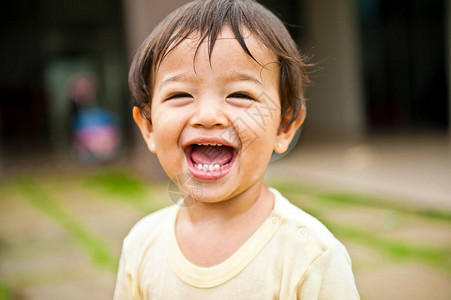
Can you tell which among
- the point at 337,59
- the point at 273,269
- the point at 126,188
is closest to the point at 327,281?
the point at 273,269

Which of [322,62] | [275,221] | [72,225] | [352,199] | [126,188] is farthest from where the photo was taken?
[322,62]

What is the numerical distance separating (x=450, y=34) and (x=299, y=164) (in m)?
3.34

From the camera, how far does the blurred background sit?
3.31m

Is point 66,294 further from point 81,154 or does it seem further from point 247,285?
point 81,154

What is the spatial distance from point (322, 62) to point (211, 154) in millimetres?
7707

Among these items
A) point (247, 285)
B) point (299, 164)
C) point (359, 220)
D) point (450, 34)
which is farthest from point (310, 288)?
point (450, 34)

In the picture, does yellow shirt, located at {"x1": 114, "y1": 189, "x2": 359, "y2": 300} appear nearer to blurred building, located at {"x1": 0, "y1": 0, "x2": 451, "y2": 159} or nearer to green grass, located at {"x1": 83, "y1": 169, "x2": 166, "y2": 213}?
green grass, located at {"x1": 83, "y1": 169, "x2": 166, "y2": 213}

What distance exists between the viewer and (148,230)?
4.90 feet

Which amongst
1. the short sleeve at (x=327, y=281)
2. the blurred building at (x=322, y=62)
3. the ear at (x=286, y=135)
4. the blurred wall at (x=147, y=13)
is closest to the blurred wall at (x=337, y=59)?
the blurred building at (x=322, y=62)

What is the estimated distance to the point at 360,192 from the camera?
16.0 ft

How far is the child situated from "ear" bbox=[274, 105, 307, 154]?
18 millimetres

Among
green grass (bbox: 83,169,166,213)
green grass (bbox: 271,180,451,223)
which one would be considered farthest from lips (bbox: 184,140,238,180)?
green grass (bbox: 83,169,166,213)

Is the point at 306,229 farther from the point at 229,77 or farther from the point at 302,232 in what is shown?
the point at 229,77

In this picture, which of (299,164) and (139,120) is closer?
(139,120)
